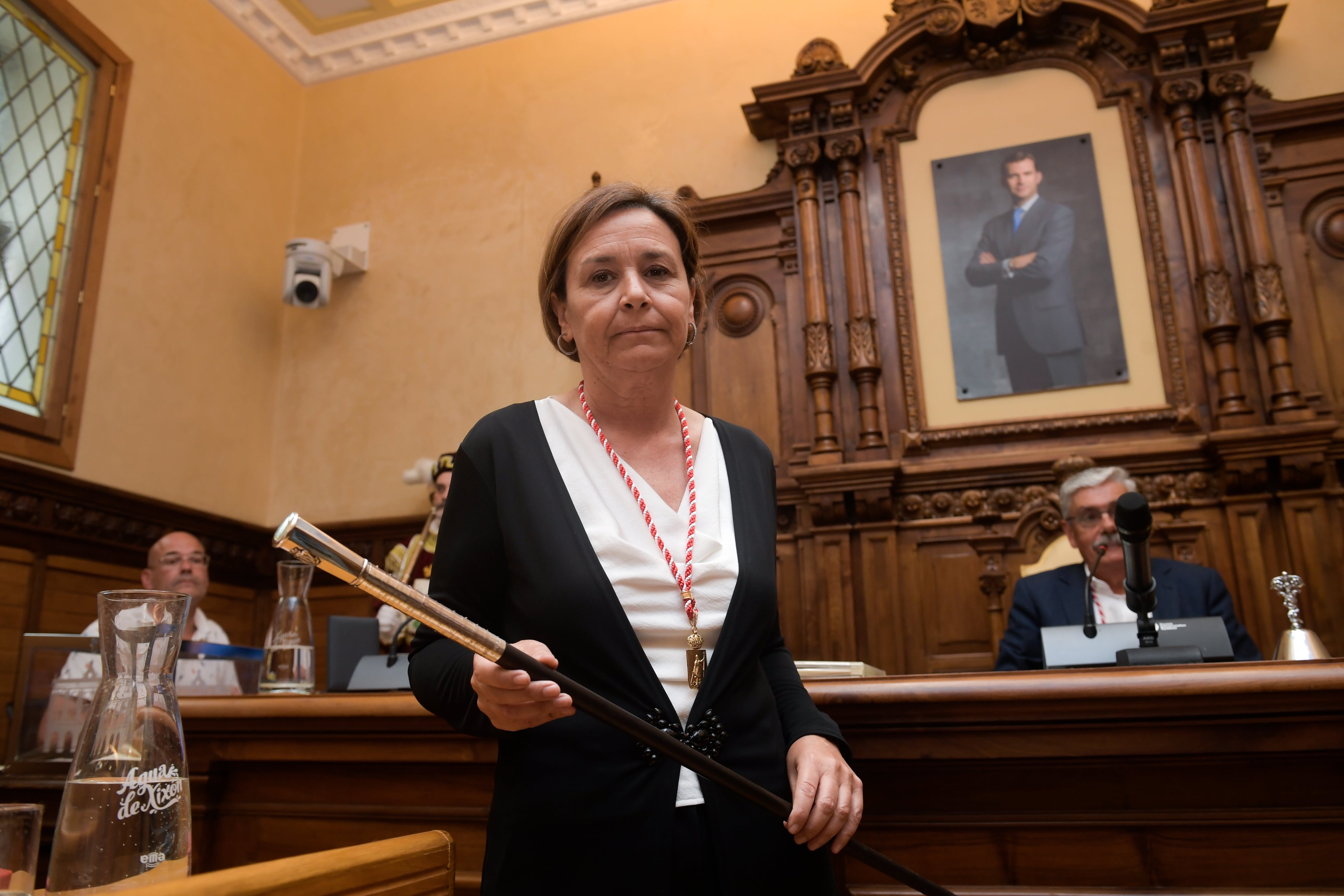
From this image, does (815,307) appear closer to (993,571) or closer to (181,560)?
(993,571)

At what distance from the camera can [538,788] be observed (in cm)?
103

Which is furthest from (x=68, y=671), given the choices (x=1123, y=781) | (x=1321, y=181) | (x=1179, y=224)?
(x=1321, y=181)

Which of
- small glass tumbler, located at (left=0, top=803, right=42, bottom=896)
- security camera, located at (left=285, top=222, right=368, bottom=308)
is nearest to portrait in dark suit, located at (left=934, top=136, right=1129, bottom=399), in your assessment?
security camera, located at (left=285, top=222, right=368, bottom=308)

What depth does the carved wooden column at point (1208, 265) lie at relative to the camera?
3.91 meters

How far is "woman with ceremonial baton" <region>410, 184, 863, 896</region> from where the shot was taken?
3.28ft

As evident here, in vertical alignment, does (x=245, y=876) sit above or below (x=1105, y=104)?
below

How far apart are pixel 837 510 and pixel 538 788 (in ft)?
10.9

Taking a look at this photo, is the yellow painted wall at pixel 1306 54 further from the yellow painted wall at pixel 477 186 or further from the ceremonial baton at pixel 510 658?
the ceremonial baton at pixel 510 658

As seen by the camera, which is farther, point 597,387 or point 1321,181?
point 1321,181

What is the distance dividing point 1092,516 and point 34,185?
455 cm

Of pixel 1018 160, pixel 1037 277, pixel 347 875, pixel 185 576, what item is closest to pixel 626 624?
pixel 347 875

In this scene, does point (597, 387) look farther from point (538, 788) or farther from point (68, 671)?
point (68, 671)

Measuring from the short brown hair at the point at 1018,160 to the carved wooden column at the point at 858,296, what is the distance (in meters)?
0.65

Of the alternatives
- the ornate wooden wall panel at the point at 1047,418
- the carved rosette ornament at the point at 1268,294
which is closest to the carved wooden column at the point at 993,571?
the ornate wooden wall panel at the point at 1047,418
